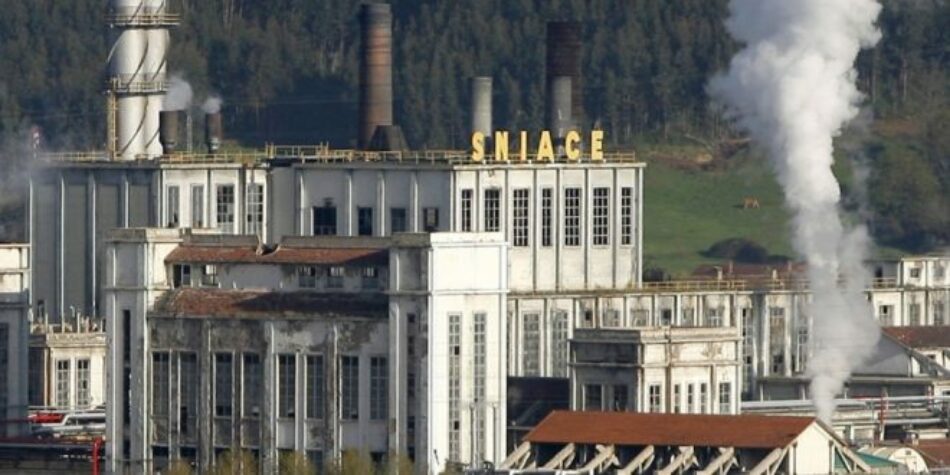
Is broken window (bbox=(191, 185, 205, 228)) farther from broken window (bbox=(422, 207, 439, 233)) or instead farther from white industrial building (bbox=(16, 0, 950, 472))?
broken window (bbox=(422, 207, 439, 233))

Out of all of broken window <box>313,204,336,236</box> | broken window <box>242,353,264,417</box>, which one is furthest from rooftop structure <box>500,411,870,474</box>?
broken window <box>313,204,336,236</box>

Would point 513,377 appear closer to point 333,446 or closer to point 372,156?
point 333,446

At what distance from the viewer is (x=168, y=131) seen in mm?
171125

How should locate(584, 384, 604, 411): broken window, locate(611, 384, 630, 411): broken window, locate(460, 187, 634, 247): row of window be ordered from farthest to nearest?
locate(460, 187, 634, 247): row of window, locate(584, 384, 604, 411): broken window, locate(611, 384, 630, 411): broken window

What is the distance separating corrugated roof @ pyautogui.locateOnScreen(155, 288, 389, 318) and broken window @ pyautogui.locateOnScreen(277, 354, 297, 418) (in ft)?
4.76

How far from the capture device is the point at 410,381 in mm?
135000

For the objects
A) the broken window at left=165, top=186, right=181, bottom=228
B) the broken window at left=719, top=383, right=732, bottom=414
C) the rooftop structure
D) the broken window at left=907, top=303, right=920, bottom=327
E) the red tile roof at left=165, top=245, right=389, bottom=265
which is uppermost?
the broken window at left=165, top=186, right=181, bottom=228

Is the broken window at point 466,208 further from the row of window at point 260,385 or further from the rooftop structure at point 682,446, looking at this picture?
the rooftop structure at point 682,446

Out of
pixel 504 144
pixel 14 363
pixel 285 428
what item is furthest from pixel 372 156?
pixel 285 428

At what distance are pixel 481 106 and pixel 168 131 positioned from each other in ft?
44.7

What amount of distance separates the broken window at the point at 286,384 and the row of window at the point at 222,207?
25.2m

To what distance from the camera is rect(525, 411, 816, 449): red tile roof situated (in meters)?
129

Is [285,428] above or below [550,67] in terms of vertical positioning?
below

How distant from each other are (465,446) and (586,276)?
29141 millimetres
